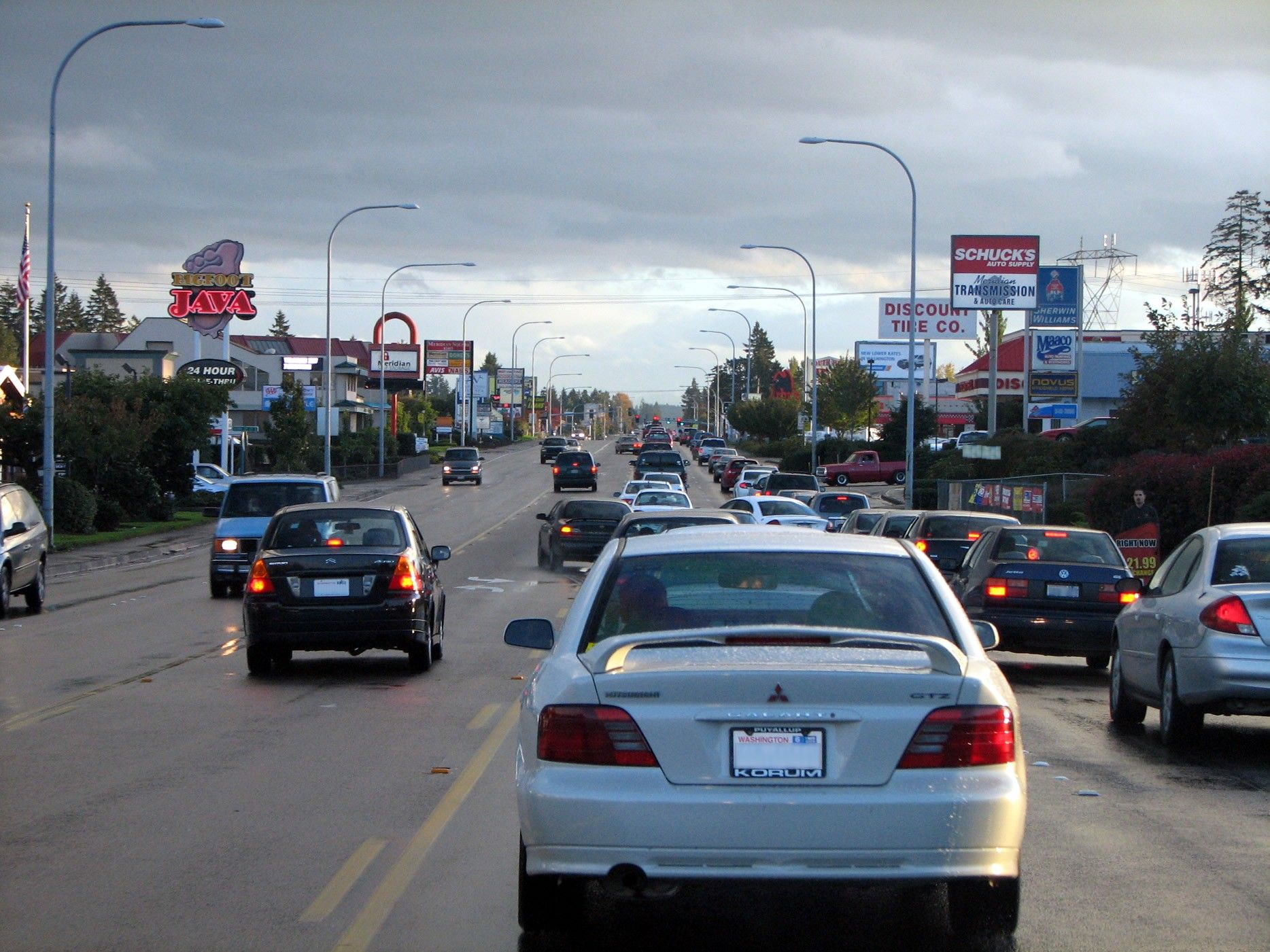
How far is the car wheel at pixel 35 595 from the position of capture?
20719 mm

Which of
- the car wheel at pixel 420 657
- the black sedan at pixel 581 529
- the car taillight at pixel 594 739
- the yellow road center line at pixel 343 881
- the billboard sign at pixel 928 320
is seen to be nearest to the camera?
the car taillight at pixel 594 739

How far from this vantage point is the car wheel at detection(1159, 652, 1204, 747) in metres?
10.4

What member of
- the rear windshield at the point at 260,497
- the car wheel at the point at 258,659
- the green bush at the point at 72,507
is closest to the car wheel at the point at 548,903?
the car wheel at the point at 258,659

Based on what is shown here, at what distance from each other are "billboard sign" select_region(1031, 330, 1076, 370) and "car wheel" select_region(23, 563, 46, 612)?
57257mm

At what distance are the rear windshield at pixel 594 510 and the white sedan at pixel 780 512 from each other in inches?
146

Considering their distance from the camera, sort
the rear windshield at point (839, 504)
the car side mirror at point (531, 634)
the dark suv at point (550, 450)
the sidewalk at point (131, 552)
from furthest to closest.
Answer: the dark suv at point (550, 450), the rear windshield at point (839, 504), the sidewalk at point (131, 552), the car side mirror at point (531, 634)

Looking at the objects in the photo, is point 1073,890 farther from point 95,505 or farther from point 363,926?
point 95,505

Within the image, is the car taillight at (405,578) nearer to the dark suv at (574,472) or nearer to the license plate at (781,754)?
the license plate at (781,754)

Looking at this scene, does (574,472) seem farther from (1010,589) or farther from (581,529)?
(1010,589)

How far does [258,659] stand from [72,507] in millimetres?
25951

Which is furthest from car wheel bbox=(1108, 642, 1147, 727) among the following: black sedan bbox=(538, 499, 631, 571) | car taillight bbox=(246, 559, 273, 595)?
black sedan bbox=(538, 499, 631, 571)

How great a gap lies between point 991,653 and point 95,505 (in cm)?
2808

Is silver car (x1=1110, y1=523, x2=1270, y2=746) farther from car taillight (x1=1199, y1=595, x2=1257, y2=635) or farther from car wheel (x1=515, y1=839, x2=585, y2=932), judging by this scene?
car wheel (x1=515, y1=839, x2=585, y2=932)

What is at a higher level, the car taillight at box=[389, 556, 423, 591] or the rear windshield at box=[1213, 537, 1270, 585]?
the rear windshield at box=[1213, 537, 1270, 585]
